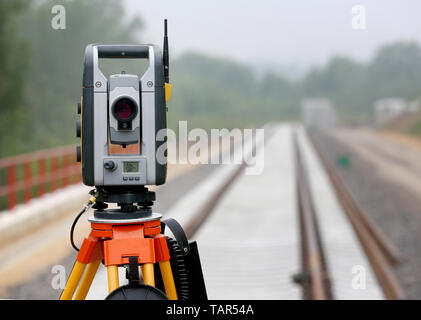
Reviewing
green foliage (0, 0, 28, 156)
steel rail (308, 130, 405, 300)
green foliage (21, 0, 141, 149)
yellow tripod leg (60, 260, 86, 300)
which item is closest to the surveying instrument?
yellow tripod leg (60, 260, 86, 300)

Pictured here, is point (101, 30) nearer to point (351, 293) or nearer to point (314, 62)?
point (351, 293)

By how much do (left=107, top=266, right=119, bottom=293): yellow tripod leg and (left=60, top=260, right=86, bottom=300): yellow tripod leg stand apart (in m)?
0.16

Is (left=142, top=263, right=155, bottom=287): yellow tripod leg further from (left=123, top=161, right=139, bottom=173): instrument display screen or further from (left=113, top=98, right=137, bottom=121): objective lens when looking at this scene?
(left=113, top=98, right=137, bottom=121): objective lens

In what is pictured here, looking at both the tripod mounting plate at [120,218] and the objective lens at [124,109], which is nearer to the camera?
the objective lens at [124,109]

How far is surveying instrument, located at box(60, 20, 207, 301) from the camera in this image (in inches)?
66.1

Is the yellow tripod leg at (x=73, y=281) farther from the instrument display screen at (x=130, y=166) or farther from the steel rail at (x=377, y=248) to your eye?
the steel rail at (x=377, y=248)

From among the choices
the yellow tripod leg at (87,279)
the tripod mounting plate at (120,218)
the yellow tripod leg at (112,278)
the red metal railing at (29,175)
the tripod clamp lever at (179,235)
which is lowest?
the red metal railing at (29,175)

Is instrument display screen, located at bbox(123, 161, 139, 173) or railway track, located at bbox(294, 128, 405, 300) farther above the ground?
instrument display screen, located at bbox(123, 161, 139, 173)

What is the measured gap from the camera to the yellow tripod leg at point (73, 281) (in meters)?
1.90

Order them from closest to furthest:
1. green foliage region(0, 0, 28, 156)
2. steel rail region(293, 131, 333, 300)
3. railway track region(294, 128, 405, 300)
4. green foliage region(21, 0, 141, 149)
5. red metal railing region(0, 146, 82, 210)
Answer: steel rail region(293, 131, 333, 300), railway track region(294, 128, 405, 300), red metal railing region(0, 146, 82, 210), green foliage region(0, 0, 28, 156), green foliage region(21, 0, 141, 149)

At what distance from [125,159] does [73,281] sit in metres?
0.49

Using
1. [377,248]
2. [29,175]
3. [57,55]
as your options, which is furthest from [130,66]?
[57,55]

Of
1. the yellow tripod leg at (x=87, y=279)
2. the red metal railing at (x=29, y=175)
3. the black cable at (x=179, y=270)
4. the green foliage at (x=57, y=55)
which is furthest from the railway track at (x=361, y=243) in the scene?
the green foliage at (x=57, y=55)

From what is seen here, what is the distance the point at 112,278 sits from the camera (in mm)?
1771
